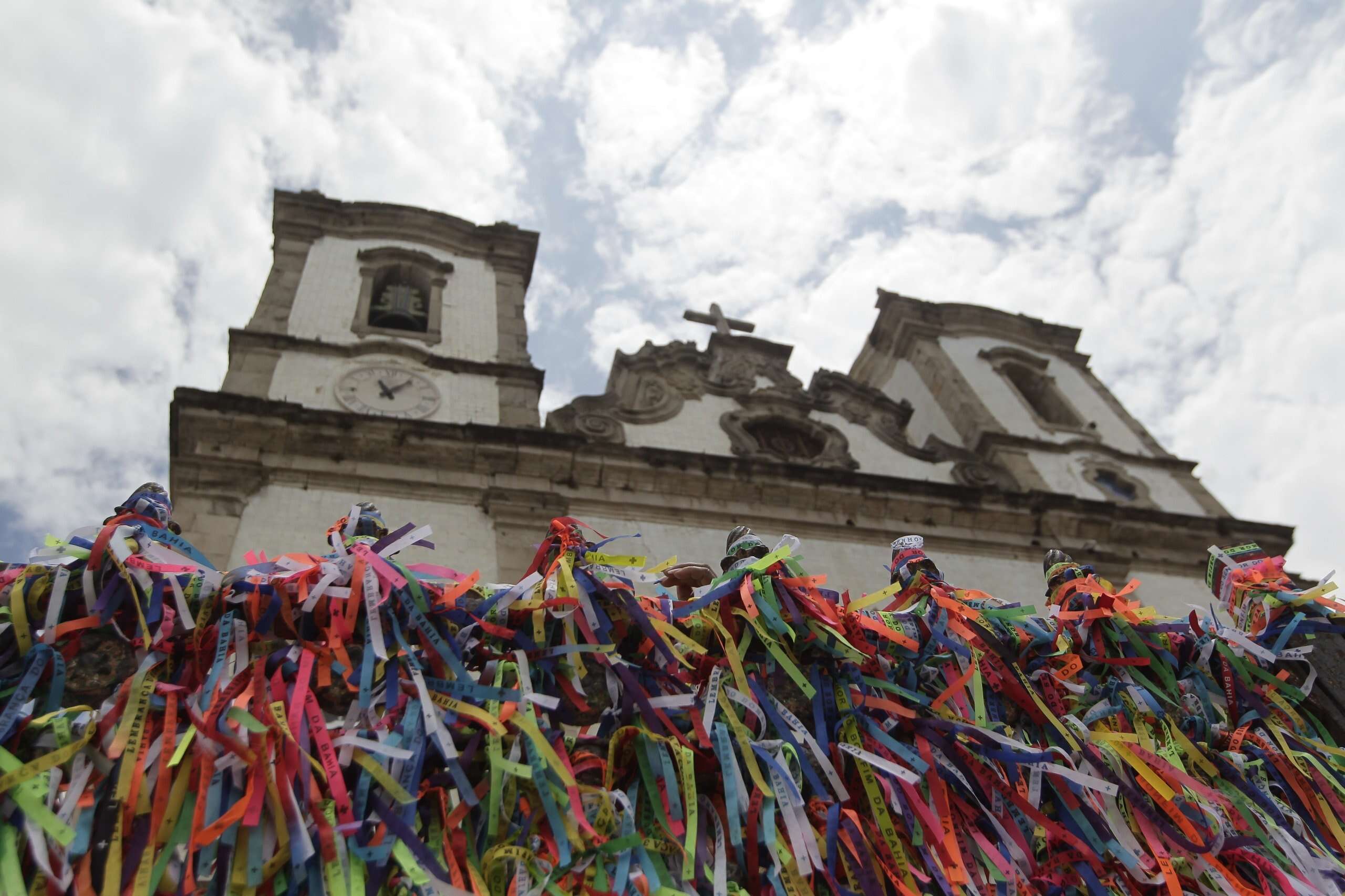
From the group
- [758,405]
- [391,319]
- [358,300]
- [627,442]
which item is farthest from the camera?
[758,405]

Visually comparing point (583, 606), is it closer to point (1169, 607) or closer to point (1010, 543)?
point (1010, 543)

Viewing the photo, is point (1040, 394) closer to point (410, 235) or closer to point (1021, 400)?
point (1021, 400)

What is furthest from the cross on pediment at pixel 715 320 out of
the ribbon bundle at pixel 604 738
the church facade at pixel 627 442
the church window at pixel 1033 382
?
the ribbon bundle at pixel 604 738

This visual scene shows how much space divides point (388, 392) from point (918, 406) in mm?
8783

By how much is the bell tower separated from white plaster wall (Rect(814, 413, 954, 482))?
13.6 feet

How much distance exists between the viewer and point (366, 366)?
35.6 feet

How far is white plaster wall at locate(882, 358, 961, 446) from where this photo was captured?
1497 centimetres

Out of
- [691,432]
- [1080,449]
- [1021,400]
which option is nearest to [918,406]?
[1021,400]

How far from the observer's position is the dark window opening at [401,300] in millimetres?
12367

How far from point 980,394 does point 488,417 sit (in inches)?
310

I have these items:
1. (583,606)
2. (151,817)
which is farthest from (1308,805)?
(151,817)

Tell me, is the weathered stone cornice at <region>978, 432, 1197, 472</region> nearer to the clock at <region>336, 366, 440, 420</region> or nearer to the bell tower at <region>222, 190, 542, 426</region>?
the bell tower at <region>222, 190, 542, 426</region>

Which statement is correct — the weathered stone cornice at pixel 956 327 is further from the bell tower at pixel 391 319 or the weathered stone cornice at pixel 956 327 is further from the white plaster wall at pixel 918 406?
the bell tower at pixel 391 319

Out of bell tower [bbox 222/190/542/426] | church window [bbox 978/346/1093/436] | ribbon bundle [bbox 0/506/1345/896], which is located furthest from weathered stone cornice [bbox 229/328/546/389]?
church window [bbox 978/346/1093/436]
